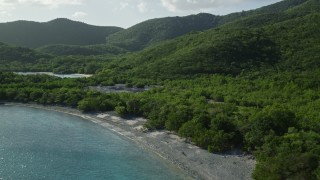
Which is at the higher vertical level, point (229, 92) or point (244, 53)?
point (244, 53)

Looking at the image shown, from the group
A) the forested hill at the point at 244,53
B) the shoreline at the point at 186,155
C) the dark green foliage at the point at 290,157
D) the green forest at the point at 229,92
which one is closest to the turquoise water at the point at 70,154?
the shoreline at the point at 186,155

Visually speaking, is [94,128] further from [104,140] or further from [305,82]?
[305,82]

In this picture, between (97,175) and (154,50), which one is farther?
(154,50)

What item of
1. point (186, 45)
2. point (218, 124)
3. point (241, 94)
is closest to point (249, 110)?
point (218, 124)

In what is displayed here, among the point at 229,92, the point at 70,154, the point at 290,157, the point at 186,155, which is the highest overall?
the point at 290,157

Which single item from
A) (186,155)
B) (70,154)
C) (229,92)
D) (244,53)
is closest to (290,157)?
(186,155)

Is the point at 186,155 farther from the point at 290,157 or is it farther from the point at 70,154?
the point at 290,157
